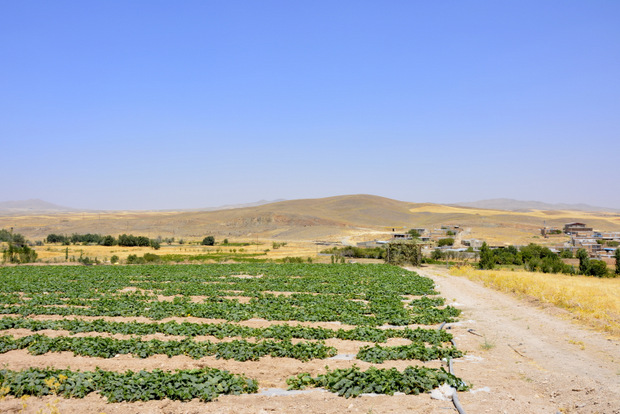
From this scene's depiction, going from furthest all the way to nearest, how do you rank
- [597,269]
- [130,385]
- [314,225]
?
[314,225]
[597,269]
[130,385]

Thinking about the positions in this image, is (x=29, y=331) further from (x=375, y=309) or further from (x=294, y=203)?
(x=294, y=203)

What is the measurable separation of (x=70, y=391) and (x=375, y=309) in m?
11.4

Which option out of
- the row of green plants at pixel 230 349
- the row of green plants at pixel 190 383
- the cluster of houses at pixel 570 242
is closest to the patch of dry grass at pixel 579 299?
the row of green plants at pixel 230 349

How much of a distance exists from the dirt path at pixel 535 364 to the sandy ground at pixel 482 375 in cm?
2

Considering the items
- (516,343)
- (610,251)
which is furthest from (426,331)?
(610,251)

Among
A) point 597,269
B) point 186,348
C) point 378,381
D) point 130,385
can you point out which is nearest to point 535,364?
point 378,381

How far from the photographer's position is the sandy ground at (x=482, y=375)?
8.15 m

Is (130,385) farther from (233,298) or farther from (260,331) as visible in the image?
(233,298)

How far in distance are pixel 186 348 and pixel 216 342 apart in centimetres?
118

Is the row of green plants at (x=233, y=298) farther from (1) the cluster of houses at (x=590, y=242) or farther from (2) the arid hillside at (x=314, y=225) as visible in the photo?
(2) the arid hillside at (x=314, y=225)

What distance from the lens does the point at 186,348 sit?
1165cm

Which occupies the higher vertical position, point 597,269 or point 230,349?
point 230,349

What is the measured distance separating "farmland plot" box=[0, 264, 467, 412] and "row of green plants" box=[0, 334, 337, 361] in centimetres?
3

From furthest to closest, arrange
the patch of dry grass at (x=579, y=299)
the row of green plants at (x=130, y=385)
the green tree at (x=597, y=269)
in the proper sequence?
the green tree at (x=597, y=269)
the patch of dry grass at (x=579, y=299)
the row of green plants at (x=130, y=385)
